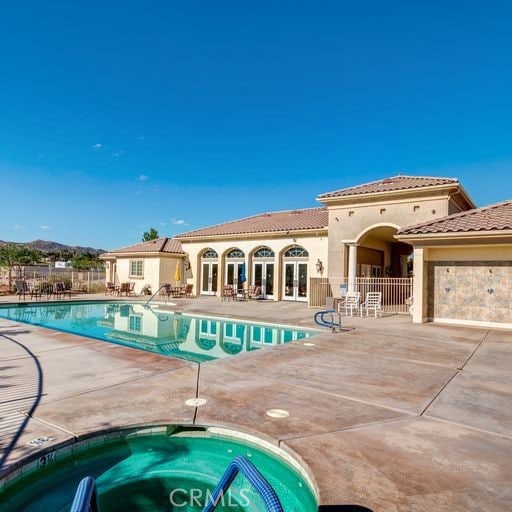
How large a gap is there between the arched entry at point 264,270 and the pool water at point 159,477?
20100 millimetres

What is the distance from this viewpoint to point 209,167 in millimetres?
31672

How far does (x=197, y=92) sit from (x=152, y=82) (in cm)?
302

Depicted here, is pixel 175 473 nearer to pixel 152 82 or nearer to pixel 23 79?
pixel 23 79

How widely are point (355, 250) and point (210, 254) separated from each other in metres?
12.2

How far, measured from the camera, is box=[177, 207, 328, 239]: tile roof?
77.5ft

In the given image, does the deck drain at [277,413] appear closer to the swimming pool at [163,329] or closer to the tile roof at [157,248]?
the swimming pool at [163,329]

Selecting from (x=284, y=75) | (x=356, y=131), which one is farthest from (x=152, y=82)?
(x=356, y=131)

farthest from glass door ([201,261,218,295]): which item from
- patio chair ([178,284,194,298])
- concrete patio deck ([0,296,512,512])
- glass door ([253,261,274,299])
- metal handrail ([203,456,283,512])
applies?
metal handrail ([203,456,283,512])

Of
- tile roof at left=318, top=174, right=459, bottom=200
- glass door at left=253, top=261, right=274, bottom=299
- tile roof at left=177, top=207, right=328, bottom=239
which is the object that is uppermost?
tile roof at left=318, top=174, right=459, bottom=200

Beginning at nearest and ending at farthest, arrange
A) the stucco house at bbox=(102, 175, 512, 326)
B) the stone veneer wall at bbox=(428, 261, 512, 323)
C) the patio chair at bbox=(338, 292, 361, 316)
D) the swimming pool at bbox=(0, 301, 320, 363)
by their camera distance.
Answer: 1. the swimming pool at bbox=(0, 301, 320, 363)
2. the stone veneer wall at bbox=(428, 261, 512, 323)
3. the stucco house at bbox=(102, 175, 512, 326)
4. the patio chair at bbox=(338, 292, 361, 316)

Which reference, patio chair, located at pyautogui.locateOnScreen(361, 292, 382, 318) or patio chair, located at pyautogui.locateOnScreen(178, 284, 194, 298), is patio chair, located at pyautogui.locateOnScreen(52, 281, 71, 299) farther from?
patio chair, located at pyautogui.locateOnScreen(361, 292, 382, 318)

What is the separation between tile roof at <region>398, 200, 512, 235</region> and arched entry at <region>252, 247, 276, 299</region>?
36.7 feet

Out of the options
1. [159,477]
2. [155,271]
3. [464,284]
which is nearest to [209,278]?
[155,271]

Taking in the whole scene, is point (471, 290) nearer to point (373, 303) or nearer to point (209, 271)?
→ point (373, 303)
